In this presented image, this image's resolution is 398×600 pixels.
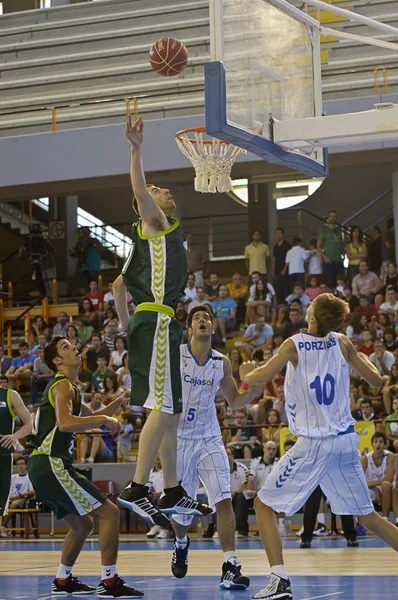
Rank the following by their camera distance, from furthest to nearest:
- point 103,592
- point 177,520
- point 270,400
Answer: point 270,400 < point 177,520 < point 103,592

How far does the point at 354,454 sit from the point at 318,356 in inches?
26.4

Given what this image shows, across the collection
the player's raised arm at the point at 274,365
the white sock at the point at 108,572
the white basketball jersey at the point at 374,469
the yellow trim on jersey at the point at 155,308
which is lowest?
the white sock at the point at 108,572

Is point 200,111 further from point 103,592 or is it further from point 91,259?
point 103,592

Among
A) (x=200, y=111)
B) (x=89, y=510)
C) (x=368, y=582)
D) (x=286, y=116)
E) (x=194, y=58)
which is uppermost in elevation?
(x=194, y=58)

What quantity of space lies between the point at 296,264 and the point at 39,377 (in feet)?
17.5

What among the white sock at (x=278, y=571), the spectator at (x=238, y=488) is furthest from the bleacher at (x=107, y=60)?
the white sock at (x=278, y=571)

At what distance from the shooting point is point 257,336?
17.2 metres

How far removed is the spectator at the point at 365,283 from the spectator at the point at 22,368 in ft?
21.0

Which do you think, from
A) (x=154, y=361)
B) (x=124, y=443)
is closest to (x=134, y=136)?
(x=154, y=361)

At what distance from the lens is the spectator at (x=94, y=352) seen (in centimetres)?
1812

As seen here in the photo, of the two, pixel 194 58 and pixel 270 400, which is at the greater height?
pixel 194 58

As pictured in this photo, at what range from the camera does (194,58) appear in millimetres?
20562

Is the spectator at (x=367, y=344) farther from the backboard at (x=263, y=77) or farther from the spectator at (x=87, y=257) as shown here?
the spectator at (x=87, y=257)

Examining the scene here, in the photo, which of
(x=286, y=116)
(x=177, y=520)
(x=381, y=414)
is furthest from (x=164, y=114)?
(x=177, y=520)
